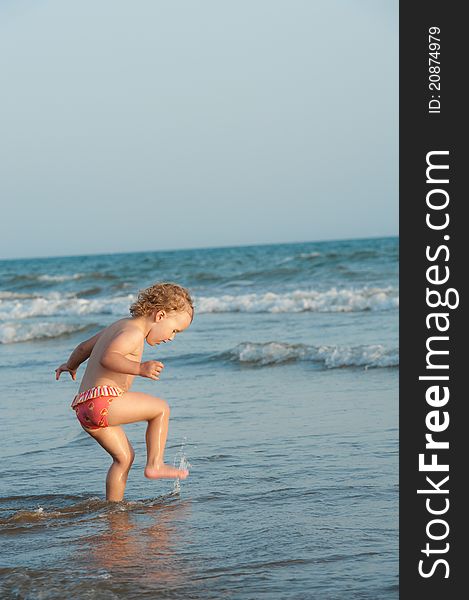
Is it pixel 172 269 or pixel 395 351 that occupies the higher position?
pixel 172 269

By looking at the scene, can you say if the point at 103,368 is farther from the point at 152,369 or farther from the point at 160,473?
the point at 160,473

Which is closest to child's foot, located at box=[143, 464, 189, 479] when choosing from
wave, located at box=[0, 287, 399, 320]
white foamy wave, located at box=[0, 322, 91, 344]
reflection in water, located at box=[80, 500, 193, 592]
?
reflection in water, located at box=[80, 500, 193, 592]

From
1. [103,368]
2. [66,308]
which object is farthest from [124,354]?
[66,308]

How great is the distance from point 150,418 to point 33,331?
10.6 metres

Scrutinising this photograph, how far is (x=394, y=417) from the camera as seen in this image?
720 cm

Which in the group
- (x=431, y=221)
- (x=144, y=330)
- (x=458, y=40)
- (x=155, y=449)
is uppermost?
(x=458, y=40)

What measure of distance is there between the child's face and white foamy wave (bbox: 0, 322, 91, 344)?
10.2 metres

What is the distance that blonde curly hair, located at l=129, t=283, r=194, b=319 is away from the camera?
5.39 metres

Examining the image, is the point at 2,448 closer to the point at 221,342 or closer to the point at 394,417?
the point at 394,417

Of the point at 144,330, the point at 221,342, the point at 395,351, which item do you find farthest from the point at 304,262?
the point at 144,330

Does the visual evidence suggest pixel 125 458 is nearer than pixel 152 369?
No

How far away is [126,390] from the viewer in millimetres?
5484

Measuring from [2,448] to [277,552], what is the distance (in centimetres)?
311

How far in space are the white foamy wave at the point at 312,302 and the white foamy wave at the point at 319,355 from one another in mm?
5795
